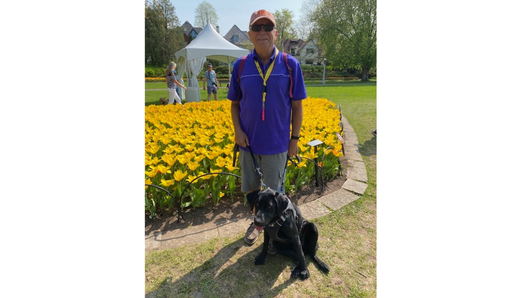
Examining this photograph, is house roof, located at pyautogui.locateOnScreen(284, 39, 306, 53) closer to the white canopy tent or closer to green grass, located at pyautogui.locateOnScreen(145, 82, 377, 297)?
the white canopy tent

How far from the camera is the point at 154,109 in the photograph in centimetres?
711

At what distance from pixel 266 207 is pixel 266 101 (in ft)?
2.78

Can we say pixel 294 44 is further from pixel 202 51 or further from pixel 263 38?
pixel 263 38

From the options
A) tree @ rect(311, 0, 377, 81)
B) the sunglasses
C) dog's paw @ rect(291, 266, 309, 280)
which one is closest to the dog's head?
dog's paw @ rect(291, 266, 309, 280)

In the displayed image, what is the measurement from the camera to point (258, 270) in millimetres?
2287

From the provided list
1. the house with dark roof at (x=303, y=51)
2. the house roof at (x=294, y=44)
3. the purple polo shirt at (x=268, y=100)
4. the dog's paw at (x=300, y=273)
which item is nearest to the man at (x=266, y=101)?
the purple polo shirt at (x=268, y=100)

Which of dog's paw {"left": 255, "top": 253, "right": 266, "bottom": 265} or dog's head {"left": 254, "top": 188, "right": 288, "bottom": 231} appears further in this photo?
dog's paw {"left": 255, "top": 253, "right": 266, "bottom": 265}

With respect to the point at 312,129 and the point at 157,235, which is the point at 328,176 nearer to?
the point at 312,129

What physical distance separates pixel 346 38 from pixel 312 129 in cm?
3741

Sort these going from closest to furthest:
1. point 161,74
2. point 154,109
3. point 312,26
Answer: point 154,109 → point 161,74 → point 312,26

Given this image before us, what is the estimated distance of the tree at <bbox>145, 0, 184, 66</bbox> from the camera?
38.2 m

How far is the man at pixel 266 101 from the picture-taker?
1994 mm

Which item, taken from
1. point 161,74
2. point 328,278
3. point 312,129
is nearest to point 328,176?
point 312,129

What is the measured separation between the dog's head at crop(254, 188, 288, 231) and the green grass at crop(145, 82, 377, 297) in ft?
2.19
